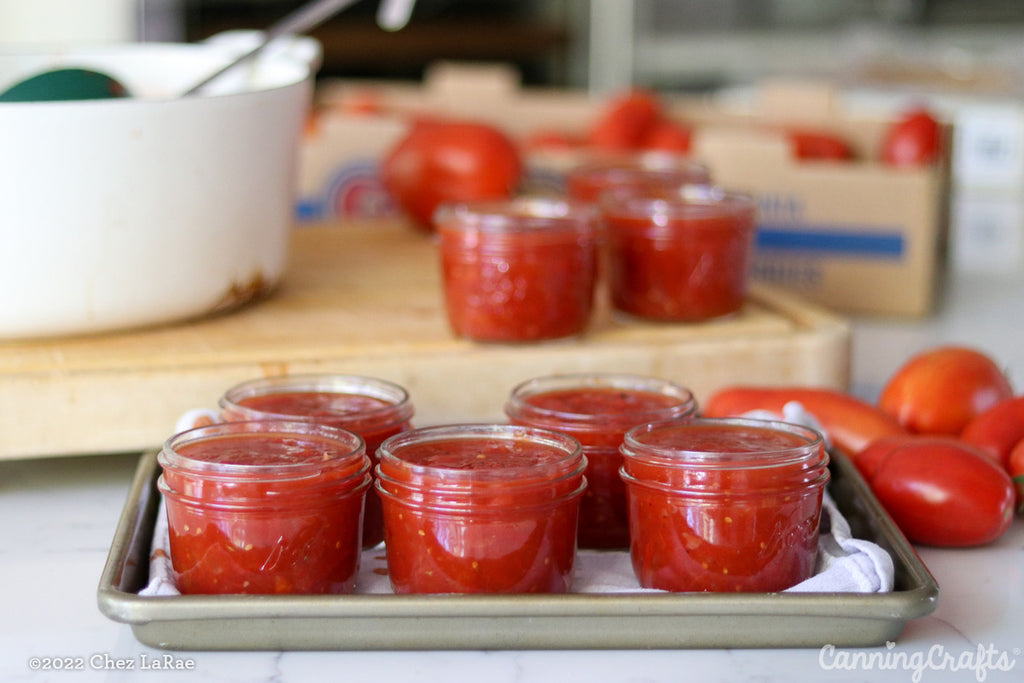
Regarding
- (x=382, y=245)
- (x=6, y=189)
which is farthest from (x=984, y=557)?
(x=382, y=245)

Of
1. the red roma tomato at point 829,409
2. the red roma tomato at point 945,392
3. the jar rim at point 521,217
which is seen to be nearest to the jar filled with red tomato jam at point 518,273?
the jar rim at point 521,217

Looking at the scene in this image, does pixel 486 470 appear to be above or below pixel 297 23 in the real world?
below

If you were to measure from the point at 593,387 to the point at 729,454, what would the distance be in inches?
7.6

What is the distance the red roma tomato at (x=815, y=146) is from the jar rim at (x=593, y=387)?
860 mm

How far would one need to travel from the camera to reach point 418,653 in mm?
665

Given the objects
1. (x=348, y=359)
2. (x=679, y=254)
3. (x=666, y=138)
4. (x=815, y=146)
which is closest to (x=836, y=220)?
(x=815, y=146)

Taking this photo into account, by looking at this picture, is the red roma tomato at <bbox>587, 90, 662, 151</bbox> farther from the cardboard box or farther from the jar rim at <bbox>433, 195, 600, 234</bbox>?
the jar rim at <bbox>433, 195, 600, 234</bbox>

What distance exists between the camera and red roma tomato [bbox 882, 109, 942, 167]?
1.59 metres

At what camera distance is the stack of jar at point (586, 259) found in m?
1.00

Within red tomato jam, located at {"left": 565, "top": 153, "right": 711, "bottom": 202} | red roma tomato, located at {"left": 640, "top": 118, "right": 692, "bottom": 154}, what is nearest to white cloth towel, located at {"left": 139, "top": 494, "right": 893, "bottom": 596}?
red tomato jam, located at {"left": 565, "top": 153, "right": 711, "bottom": 202}

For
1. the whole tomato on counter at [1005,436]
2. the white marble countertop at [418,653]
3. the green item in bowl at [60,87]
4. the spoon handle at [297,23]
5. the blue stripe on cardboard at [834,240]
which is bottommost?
the white marble countertop at [418,653]

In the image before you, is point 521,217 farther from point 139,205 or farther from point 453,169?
point 453,169

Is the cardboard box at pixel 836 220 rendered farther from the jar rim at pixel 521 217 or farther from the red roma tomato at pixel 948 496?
the red roma tomato at pixel 948 496

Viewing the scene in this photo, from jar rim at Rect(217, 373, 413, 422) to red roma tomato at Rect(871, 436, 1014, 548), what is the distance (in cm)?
32
